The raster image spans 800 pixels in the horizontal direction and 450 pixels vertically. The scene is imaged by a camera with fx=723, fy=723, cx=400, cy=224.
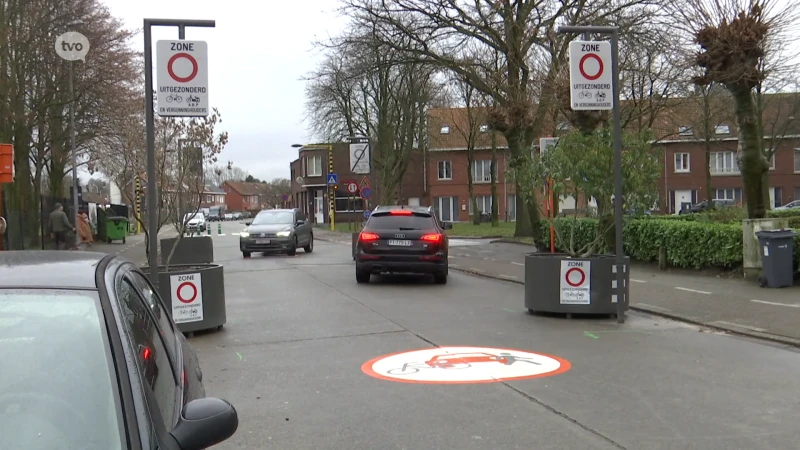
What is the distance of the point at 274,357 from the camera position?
786 cm

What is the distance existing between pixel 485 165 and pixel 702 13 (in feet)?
142

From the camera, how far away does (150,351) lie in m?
3.02

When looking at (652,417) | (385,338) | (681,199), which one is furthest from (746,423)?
(681,199)

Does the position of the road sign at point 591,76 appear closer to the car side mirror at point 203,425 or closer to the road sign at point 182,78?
the road sign at point 182,78

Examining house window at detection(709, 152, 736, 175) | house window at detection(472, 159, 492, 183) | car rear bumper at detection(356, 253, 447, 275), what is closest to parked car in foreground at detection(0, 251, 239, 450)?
car rear bumper at detection(356, 253, 447, 275)

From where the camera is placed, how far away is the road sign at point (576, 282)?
1016 centimetres

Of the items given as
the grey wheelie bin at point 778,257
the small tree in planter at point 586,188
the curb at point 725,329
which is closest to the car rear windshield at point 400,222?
the small tree in planter at point 586,188

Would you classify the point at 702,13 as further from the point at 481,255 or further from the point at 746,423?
the point at 746,423

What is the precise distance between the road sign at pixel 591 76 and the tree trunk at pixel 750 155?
656 cm

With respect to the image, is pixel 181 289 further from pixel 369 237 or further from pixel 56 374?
pixel 56 374

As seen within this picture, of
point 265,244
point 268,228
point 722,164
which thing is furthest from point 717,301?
point 722,164

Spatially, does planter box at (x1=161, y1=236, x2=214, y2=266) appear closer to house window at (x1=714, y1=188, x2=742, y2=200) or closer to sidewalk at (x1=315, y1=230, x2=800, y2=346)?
sidewalk at (x1=315, y1=230, x2=800, y2=346)

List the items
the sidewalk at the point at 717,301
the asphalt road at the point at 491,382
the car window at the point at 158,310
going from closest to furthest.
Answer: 1. the car window at the point at 158,310
2. the asphalt road at the point at 491,382
3. the sidewalk at the point at 717,301

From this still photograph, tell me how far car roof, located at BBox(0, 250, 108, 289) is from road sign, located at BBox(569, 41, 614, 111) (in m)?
8.18
